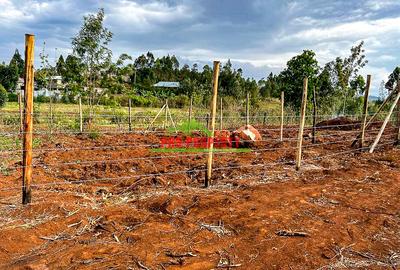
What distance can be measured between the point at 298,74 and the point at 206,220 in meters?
15.8

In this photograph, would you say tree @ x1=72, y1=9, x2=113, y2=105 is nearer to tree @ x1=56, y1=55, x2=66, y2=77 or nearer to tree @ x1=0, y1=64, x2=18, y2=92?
tree @ x1=56, y1=55, x2=66, y2=77

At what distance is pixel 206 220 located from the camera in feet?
12.1

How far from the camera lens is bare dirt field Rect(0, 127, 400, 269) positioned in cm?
285

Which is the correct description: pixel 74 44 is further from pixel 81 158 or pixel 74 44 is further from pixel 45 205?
pixel 45 205

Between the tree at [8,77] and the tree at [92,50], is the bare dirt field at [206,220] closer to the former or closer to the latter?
the tree at [92,50]

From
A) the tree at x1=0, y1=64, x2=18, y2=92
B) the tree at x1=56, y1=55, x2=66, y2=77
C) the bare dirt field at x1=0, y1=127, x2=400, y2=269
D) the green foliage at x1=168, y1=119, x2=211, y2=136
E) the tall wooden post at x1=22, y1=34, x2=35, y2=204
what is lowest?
the bare dirt field at x1=0, y1=127, x2=400, y2=269

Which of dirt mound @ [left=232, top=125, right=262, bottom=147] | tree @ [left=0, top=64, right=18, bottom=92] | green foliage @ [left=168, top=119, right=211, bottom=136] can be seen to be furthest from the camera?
tree @ [left=0, top=64, right=18, bottom=92]

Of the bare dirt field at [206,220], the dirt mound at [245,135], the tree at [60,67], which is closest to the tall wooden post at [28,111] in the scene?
the bare dirt field at [206,220]

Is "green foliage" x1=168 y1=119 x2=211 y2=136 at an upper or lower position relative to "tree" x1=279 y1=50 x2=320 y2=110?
lower

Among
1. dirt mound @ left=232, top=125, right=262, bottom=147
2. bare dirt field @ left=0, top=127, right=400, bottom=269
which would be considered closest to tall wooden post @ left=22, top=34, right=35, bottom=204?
bare dirt field @ left=0, top=127, right=400, bottom=269

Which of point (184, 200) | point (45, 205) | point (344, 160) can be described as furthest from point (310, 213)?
point (344, 160)

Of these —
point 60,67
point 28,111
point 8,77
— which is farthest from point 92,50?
point 8,77

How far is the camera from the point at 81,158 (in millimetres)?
7215

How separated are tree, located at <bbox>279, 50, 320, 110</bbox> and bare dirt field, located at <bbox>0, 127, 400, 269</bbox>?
1226 centimetres
